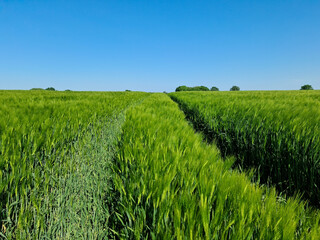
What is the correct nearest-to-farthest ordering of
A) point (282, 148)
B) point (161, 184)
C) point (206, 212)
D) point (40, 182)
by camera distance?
point (206, 212), point (161, 184), point (40, 182), point (282, 148)

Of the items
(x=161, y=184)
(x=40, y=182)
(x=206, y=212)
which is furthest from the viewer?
(x=40, y=182)

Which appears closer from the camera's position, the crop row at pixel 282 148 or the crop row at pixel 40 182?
the crop row at pixel 40 182

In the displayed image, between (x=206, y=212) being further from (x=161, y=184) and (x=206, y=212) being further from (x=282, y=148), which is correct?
(x=282, y=148)

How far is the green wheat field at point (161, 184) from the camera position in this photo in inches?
29.1

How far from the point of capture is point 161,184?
37.2 inches

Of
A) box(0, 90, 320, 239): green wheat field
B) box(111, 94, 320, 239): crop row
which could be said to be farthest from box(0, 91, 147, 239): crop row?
box(111, 94, 320, 239): crop row

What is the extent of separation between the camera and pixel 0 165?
3.51 ft

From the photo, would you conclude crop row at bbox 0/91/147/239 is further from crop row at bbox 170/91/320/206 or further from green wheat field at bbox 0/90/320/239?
crop row at bbox 170/91/320/206

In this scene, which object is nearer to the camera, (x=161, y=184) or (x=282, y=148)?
(x=161, y=184)

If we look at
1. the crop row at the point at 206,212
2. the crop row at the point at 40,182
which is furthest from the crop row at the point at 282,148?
the crop row at the point at 40,182

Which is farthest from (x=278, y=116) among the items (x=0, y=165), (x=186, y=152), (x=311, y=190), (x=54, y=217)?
(x=0, y=165)

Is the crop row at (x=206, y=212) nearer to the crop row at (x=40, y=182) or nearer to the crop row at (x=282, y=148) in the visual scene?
the crop row at (x=40, y=182)

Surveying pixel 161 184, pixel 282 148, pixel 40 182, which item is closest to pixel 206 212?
pixel 161 184

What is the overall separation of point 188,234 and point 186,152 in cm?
92
